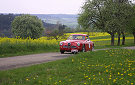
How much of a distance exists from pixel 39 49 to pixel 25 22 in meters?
39.9

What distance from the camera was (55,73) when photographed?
7832 mm

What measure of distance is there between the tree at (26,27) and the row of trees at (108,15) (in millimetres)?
23107

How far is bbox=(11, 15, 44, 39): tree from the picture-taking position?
5838cm

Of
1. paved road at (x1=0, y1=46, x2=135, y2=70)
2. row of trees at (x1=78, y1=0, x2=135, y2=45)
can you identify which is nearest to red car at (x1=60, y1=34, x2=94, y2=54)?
paved road at (x1=0, y1=46, x2=135, y2=70)

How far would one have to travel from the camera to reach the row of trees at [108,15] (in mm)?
37094

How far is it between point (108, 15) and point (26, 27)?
2886 centimetres

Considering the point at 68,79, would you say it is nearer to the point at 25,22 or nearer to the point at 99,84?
the point at 99,84

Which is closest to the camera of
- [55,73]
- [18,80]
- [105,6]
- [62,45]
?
[18,80]

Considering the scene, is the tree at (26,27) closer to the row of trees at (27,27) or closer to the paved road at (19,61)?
the row of trees at (27,27)

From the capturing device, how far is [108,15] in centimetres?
3728

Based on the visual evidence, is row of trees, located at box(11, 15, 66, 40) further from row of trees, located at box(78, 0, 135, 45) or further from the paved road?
the paved road

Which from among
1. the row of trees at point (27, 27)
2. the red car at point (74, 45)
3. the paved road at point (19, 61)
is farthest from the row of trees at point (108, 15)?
the paved road at point (19, 61)

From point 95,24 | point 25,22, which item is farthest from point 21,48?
point 25,22

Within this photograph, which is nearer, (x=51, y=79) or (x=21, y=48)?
(x=51, y=79)
